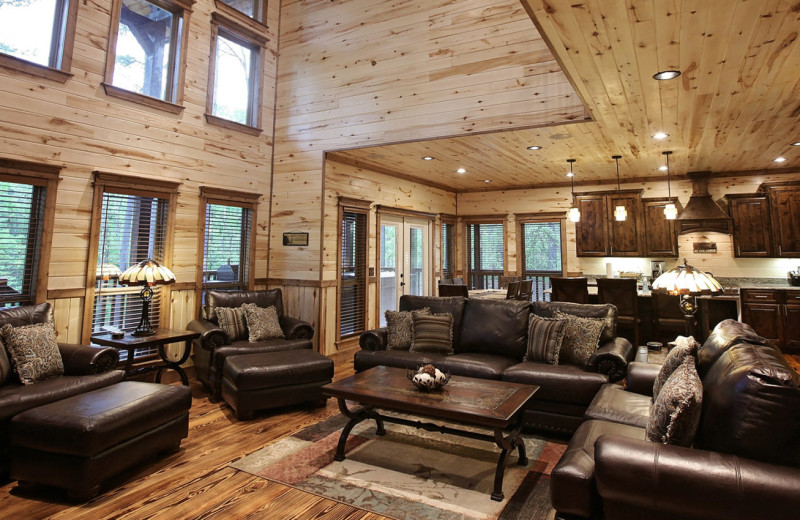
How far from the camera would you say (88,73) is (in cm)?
420

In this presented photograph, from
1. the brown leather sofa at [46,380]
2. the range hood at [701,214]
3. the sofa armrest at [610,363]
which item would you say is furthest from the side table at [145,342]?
the range hood at [701,214]

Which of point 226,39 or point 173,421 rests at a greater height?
point 226,39

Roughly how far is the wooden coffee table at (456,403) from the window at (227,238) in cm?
299

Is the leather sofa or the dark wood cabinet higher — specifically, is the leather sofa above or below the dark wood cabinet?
below

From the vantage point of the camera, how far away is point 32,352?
9.80 ft

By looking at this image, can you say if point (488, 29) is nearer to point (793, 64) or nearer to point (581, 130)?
point (581, 130)

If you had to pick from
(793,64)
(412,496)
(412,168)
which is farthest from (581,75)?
(412,168)

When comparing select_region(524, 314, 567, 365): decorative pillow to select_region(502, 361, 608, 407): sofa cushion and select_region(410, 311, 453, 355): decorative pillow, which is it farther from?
select_region(410, 311, 453, 355): decorative pillow

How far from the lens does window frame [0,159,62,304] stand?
379cm

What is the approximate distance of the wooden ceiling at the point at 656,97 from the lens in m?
2.26

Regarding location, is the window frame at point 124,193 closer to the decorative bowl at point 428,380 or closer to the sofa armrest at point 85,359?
the sofa armrest at point 85,359

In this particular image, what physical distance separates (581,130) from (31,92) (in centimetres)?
532

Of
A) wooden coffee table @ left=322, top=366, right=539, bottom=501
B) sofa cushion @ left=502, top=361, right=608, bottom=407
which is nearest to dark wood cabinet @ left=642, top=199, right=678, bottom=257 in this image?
sofa cushion @ left=502, top=361, right=608, bottom=407

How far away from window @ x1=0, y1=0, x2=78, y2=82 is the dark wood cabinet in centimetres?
801
